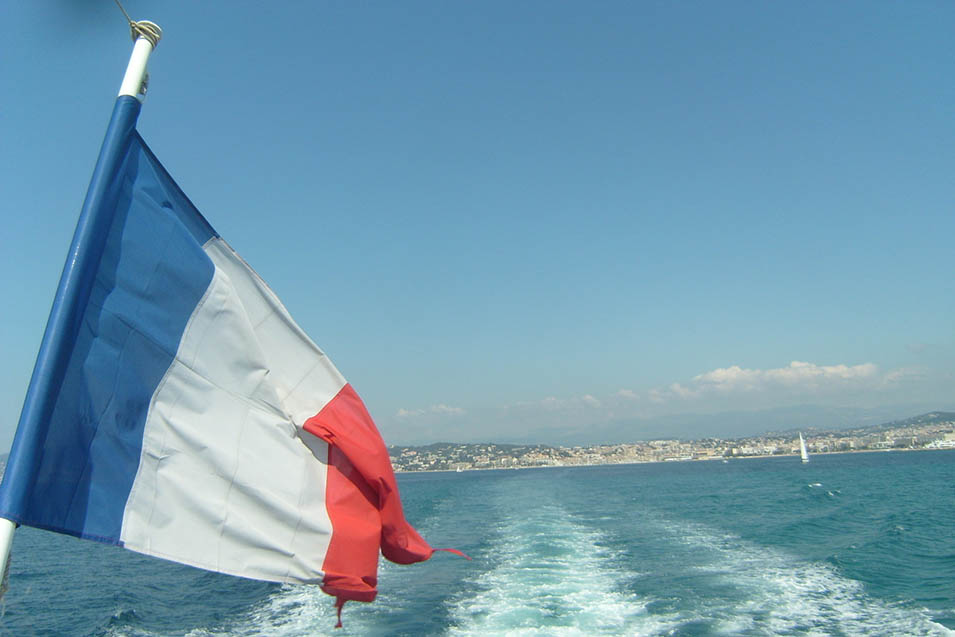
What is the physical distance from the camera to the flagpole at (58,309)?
8.51 ft

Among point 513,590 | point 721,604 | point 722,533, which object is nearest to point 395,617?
point 513,590

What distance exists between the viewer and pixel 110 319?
339 cm

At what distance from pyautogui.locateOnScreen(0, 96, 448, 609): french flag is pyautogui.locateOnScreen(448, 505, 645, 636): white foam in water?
36.7ft

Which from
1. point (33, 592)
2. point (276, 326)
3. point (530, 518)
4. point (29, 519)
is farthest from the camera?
point (530, 518)

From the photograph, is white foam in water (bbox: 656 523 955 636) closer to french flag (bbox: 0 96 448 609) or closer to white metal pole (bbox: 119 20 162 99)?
french flag (bbox: 0 96 448 609)

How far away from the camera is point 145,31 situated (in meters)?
3.20

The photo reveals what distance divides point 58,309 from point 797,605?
55.7 feet

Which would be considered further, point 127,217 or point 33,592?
point 33,592

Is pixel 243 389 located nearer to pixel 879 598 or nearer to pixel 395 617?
pixel 395 617

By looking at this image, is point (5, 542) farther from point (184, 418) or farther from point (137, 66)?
point (137, 66)

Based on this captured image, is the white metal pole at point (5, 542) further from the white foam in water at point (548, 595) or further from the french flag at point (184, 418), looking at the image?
the white foam in water at point (548, 595)

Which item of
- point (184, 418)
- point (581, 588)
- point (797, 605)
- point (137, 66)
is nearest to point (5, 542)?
point (184, 418)

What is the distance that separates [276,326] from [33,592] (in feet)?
73.2

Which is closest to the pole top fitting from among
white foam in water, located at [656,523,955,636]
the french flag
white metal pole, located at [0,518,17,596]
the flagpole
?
the flagpole
